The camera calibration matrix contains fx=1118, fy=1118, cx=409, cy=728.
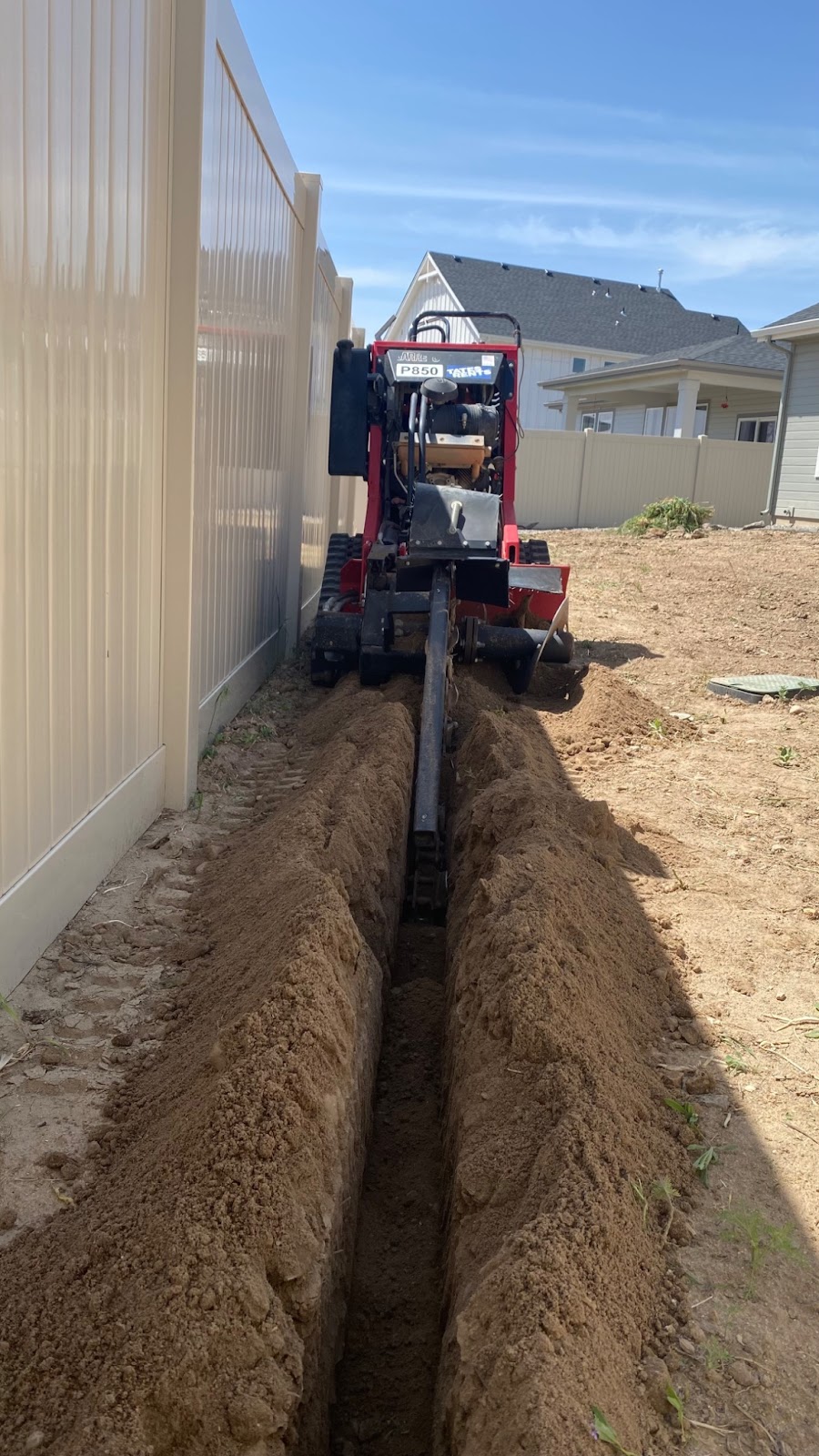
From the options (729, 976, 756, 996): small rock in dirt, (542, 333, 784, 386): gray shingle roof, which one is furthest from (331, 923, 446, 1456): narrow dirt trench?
(542, 333, 784, 386): gray shingle roof

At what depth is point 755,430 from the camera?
29188mm

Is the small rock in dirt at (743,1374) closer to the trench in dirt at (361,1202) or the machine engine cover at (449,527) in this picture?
the trench in dirt at (361,1202)

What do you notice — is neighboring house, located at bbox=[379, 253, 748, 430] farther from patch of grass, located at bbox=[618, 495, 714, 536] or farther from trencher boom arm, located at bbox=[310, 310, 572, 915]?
trencher boom arm, located at bbox=[310, 310, 572, 915]

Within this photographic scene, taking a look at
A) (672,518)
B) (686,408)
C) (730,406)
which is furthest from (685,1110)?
(730,406)

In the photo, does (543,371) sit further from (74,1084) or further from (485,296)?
(74,1084)

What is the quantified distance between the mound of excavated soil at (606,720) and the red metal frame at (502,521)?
0.71 metres

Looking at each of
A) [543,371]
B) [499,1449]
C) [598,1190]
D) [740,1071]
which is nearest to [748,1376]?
[598,1190]

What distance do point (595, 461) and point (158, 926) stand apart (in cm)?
2273

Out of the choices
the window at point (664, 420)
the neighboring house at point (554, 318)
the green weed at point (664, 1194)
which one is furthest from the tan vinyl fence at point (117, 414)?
the neighboring house at point (554, 318)

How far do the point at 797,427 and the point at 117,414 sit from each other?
19.0 metres

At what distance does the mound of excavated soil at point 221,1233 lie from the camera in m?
1.84

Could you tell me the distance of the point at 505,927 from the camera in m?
3.37

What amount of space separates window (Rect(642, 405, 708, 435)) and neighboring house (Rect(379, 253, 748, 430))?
2727mm

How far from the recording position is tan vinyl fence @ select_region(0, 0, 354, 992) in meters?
3.20
